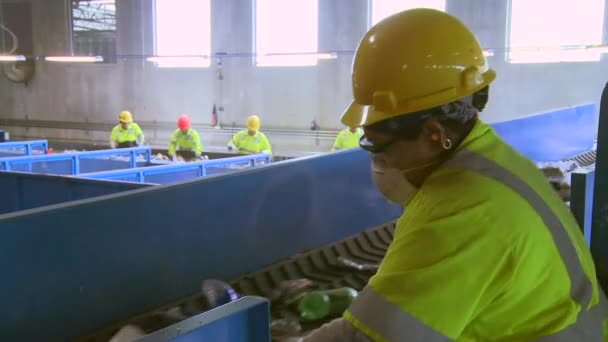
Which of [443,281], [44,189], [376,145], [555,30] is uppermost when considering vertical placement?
[555,30]

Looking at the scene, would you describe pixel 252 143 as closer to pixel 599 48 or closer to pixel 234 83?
pixel 234 83

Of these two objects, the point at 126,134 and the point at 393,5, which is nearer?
the point at 393,5

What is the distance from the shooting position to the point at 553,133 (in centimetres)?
650

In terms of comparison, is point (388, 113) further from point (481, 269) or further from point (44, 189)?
point (44, 189)

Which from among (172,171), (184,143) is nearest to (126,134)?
(184,143)

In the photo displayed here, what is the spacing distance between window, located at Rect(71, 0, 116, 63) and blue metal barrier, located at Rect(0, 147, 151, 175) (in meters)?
7.03

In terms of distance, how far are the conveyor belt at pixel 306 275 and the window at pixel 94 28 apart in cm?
1259

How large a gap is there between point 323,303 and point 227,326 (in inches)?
63.7

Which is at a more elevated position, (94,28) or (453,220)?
(94,28)

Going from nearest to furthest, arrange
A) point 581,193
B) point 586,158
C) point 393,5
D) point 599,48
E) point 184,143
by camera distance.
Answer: point 581,193 → point 586,158 → point 599,48 → point 184,143 → point 393,5

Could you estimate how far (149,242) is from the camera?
2.88m

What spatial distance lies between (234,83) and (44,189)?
8.94 m

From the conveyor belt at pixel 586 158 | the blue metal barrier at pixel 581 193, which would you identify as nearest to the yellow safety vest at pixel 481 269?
the blue metal barrier at pixel 581 193

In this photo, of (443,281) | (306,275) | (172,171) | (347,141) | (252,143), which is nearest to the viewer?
(443,281)
